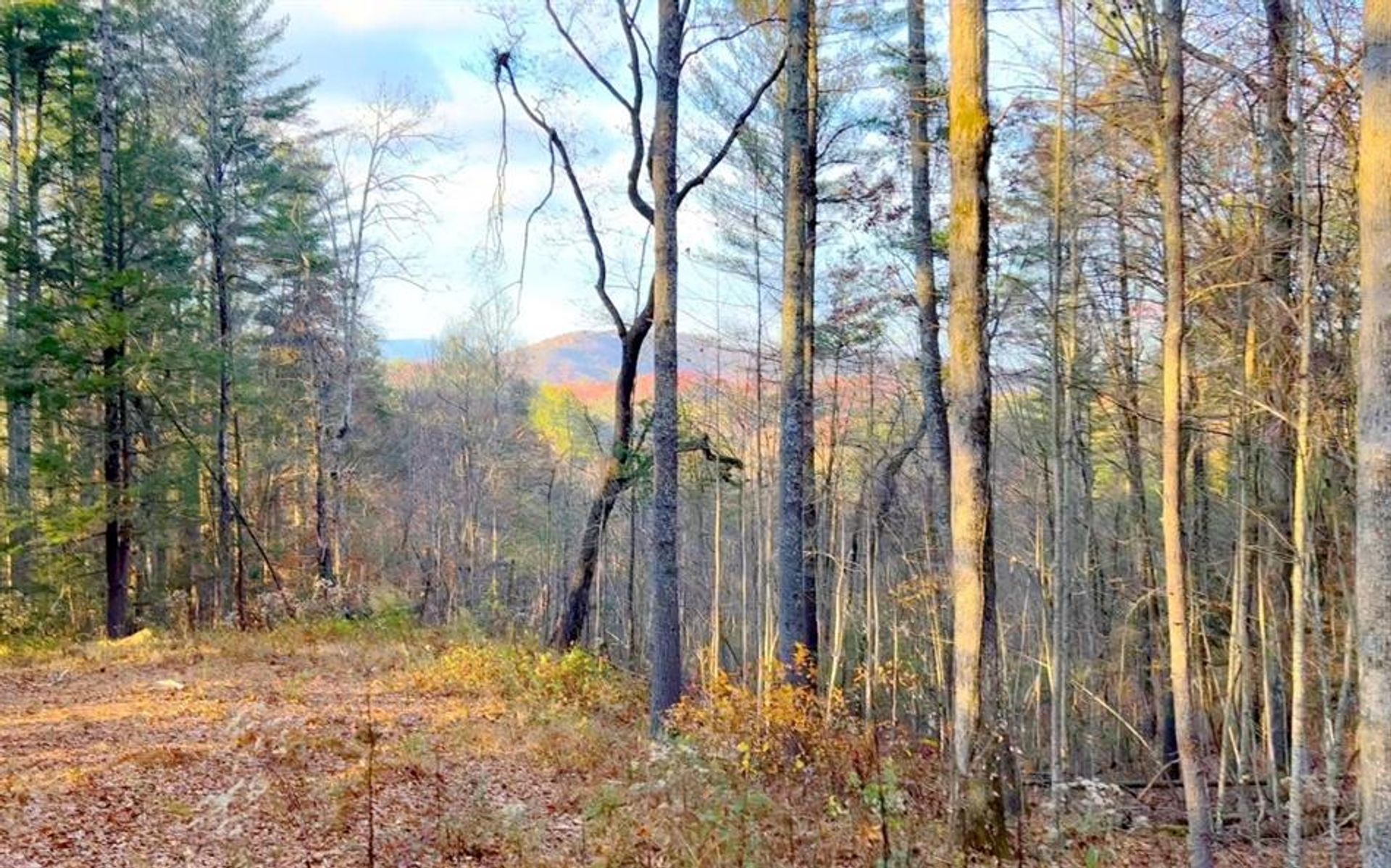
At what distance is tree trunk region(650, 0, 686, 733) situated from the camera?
25.1 ft

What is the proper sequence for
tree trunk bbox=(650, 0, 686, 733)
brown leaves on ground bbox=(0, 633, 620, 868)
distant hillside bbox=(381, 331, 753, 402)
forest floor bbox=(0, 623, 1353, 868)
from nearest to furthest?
forest floor bbox=(0, 623, 1353, 868)
brown leaves on ground bbox=(0, 633, 620, 868)
tree trunk bbox=(650, 0, 686, 733)
distant hillside bbox=(381, 331, 753, 402)

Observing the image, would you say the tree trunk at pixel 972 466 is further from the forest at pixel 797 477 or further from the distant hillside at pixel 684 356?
the distant hillside at pixel 684 356

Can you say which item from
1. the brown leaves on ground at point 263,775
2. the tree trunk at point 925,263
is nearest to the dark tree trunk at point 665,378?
the brown leaves on ground at point 263,775

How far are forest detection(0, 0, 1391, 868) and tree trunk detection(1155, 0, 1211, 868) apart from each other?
0.04m

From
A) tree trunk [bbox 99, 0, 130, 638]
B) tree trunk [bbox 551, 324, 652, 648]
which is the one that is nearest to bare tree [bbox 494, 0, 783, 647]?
tree trunk [bbox 551, 324, 652, 648]

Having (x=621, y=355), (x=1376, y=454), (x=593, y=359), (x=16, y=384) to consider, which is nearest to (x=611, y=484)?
(x=621, y=355)

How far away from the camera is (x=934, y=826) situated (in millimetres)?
5195

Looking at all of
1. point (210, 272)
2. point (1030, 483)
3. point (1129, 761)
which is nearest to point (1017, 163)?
point (1030, 483)

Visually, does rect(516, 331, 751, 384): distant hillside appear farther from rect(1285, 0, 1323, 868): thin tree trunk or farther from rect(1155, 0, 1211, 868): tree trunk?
rect(1285, 0, 1323, 868): thin tree trunk

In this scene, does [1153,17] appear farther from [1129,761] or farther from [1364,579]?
[1129,761]

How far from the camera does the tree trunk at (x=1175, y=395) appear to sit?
5.00m

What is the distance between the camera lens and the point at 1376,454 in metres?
3.50

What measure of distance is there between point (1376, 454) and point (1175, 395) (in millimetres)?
1629

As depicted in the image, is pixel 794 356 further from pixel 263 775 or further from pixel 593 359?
pixel 593 359
